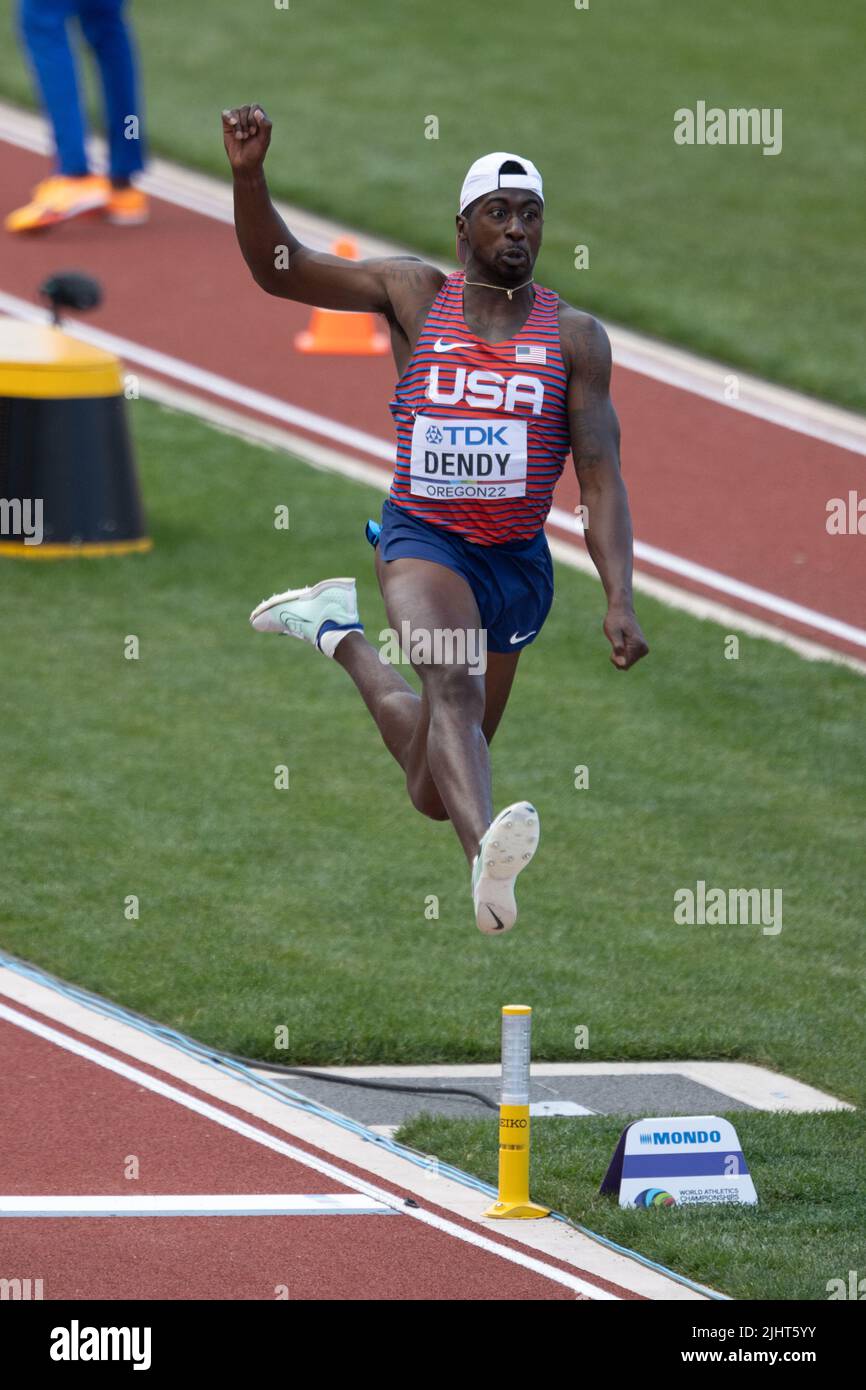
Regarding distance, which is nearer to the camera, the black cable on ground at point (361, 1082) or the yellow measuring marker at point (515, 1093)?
the yellow measuring marker at point (515, 1093)

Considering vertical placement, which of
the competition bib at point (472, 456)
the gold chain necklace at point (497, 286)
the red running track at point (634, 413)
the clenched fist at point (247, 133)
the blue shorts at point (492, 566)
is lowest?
the blue shorts at point (492, 566)

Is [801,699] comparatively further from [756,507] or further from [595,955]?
[595,955]

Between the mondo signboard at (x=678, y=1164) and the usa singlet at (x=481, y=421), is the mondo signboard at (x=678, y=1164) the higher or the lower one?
the lower one

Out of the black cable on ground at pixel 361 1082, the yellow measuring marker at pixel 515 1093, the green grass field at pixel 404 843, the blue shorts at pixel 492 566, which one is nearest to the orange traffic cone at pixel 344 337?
the green grass field at pixel 404 843

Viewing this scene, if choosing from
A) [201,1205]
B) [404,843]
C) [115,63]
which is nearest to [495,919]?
[201,1205]

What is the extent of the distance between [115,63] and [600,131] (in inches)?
232

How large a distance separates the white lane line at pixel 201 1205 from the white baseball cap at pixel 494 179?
118 inches

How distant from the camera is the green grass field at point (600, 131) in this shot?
18109 millimetres

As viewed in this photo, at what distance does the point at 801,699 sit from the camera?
12.5 meters

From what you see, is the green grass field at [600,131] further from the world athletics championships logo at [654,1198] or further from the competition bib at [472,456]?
the world athletics championships logo at [654,1198]

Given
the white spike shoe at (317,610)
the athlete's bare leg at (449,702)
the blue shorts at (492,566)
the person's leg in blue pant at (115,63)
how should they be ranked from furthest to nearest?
the person's leg in blue pant at (115,63), the white spike shoe at (317,610), the blue shorts at (492,566), the athlete's bare leg at (449,702)

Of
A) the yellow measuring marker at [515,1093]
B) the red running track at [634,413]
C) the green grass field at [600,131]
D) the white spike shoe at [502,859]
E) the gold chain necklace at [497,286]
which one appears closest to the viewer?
the white spike shoe at [502,859]

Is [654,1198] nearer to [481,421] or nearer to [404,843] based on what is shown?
[481,421]

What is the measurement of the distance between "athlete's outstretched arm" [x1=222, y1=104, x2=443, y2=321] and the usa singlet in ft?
0.52
